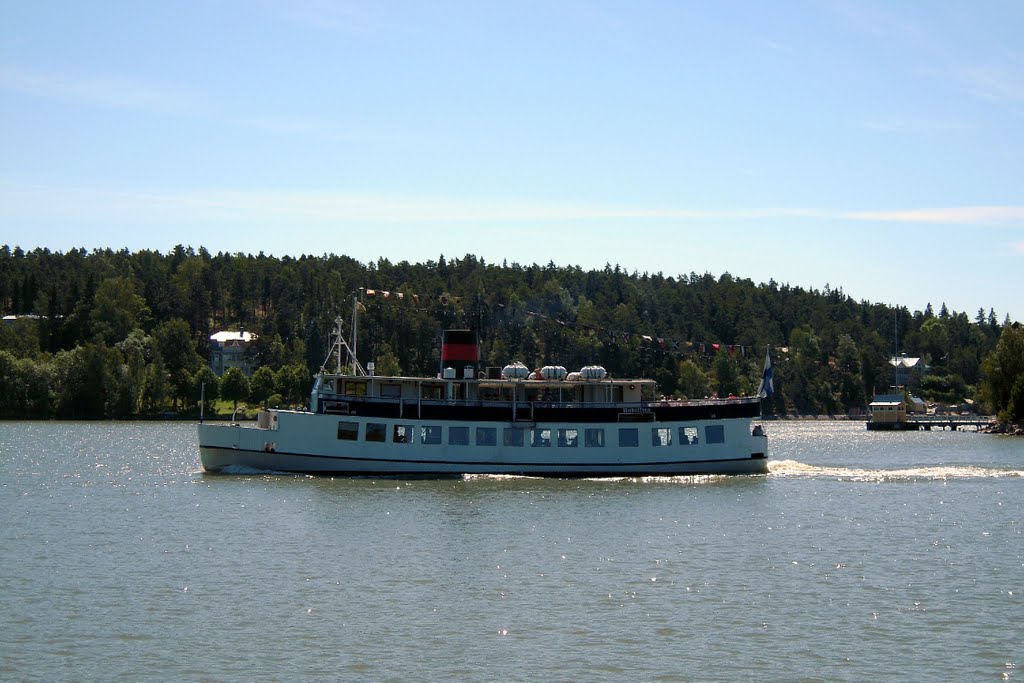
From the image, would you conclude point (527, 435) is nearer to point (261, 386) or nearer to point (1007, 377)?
point (1007, 377)

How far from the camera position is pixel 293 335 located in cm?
16112

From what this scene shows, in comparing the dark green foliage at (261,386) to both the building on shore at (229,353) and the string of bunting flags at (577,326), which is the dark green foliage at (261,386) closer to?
the building on shore at (229,353)

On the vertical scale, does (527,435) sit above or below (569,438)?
above

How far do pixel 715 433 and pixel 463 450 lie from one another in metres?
13.4

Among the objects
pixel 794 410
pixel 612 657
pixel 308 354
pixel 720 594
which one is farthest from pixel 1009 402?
pixel 612 657

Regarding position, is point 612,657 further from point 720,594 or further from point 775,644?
point 720,594

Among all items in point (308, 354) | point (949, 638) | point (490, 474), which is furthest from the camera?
point (308, 354)

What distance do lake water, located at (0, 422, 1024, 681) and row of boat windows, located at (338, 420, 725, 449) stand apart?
2.81 metres

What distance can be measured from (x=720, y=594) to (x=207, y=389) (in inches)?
4562

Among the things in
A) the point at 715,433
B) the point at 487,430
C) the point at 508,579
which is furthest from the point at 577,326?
the point at 508,579

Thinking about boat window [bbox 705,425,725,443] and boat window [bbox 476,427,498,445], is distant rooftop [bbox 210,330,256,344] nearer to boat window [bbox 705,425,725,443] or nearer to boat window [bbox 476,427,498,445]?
boat window [bbox 476,427,498,445]

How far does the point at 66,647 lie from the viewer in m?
26.5

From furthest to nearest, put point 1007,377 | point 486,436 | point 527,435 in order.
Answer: point 1007,377 → point 527,435 → point 486,436

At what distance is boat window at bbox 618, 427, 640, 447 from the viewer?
6178 cm
